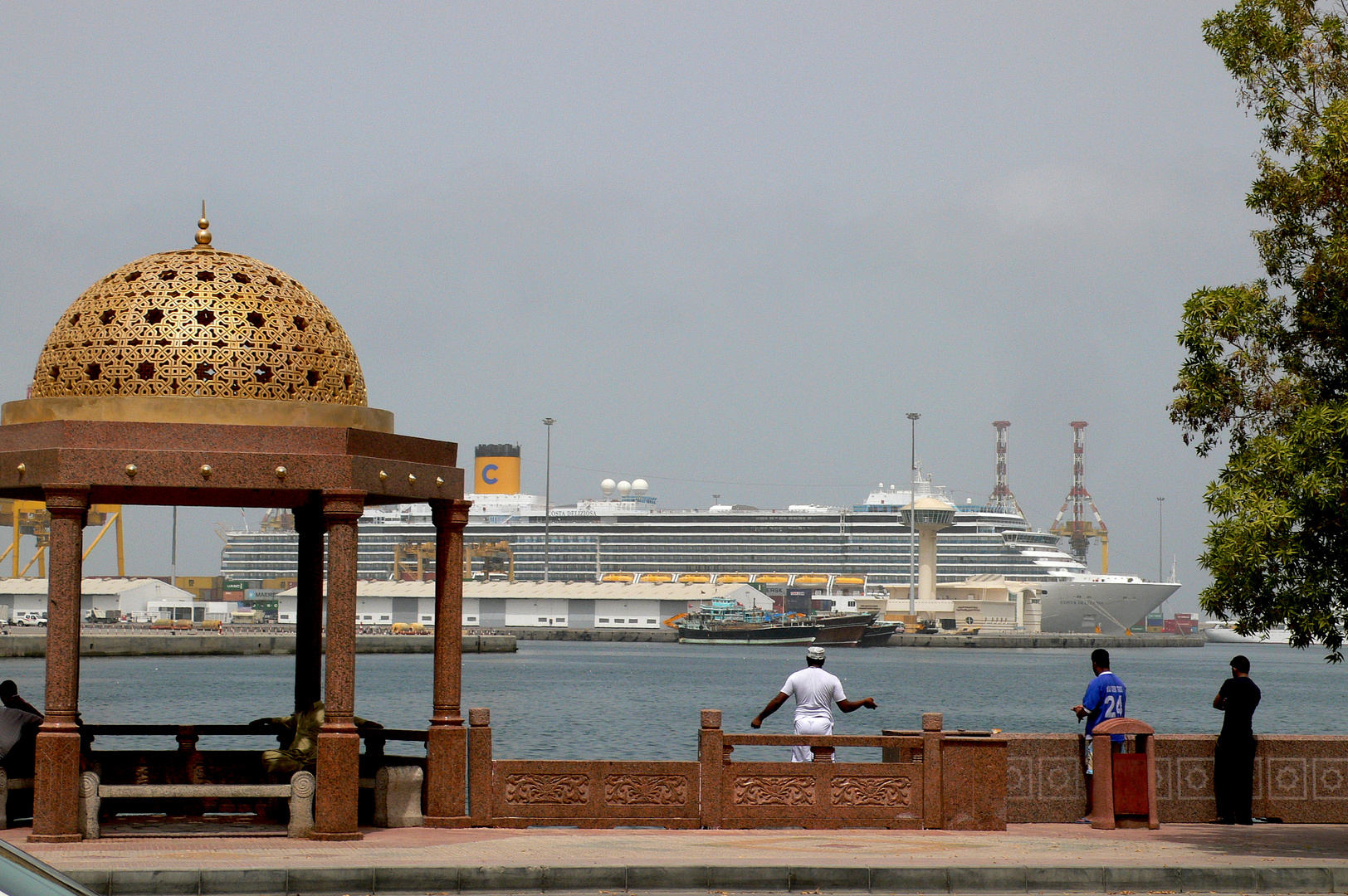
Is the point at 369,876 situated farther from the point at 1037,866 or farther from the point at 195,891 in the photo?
the point at 1037,866

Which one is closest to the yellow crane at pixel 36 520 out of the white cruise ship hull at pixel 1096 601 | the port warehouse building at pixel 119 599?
the port warehouse building at pixel 119 599

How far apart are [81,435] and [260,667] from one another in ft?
258

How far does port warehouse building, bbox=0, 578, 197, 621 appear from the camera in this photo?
488 ft

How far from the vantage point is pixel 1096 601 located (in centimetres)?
14350

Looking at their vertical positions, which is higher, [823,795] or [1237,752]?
[1237,752]

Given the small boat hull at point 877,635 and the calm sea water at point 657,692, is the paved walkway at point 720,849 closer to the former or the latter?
the calm sea water at point 657,692

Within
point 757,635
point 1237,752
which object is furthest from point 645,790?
point 757,635

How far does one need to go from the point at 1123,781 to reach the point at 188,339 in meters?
8.47

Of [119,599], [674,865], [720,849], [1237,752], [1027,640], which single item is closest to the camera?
[674,865]

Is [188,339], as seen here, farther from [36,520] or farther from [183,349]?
[36,520]

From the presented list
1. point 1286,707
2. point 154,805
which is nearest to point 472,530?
point 1286,707

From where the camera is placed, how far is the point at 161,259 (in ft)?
44.2

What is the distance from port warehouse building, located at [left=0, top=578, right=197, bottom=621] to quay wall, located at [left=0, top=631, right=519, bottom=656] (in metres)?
43.4

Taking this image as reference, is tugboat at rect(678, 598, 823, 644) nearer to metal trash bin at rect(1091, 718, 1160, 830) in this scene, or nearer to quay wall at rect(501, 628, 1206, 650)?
quay wall at rect(501, 628, 1206, 650)
